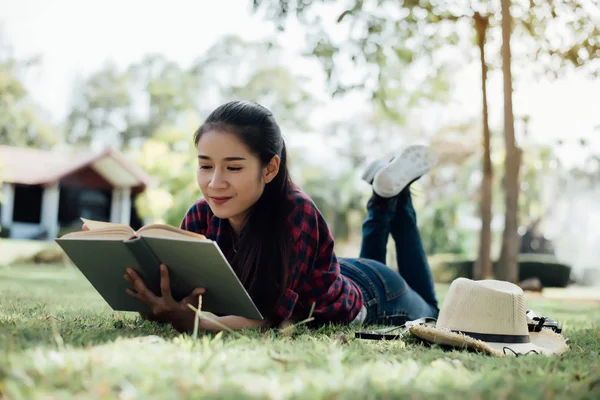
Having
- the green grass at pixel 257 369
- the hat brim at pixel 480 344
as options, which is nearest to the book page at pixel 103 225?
the green grass at pixel 257 369

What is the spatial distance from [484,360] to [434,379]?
0.46 metres

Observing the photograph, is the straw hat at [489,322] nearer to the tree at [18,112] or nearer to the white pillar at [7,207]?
the white pillar at [7,207]

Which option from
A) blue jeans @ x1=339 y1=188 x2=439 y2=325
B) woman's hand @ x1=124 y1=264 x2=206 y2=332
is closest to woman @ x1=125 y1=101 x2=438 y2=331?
woman's hand @ x1=124 y1=264 x2=206 y2=332

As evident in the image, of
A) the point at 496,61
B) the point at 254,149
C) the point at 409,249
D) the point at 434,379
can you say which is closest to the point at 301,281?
the point at 254,149

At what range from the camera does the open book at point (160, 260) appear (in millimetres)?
1984

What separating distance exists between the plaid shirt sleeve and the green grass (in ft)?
1.06

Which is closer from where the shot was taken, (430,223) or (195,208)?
(195,208)

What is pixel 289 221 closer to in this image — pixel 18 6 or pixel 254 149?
pixel 254 149

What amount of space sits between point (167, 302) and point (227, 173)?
0.53 metres

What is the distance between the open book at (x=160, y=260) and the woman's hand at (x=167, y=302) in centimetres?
3

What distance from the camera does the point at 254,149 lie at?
2.38 meters

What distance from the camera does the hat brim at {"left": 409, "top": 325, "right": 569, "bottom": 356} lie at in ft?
6.93

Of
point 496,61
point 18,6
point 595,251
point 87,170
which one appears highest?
point 18,6

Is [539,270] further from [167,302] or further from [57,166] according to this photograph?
[57,166]
